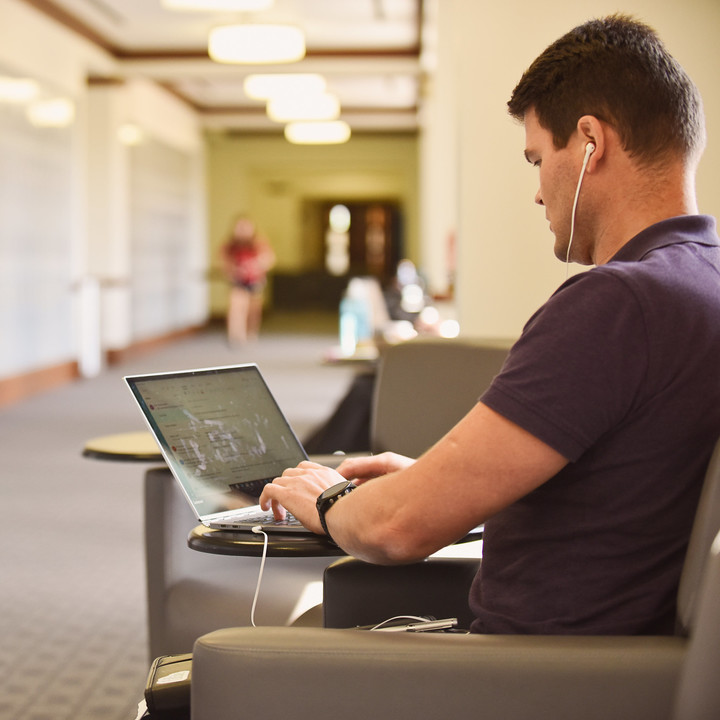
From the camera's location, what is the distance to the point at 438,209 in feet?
32.5

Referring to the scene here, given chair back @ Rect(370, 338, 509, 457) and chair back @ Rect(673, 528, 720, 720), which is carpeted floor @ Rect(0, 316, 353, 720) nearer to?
chair back @ Rect(370, 338, 509, 457)

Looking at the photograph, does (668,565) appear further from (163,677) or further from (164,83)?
(164,83)

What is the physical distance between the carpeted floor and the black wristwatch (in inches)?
57.8

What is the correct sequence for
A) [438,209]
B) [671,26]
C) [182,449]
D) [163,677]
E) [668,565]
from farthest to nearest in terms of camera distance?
1. [438,209]
2. [671,26]
3. [182,449]
4. [163,677]
5. [668,565]

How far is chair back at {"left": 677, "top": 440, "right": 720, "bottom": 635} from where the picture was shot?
44.9 inches

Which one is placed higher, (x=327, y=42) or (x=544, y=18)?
(x=327, y=42)

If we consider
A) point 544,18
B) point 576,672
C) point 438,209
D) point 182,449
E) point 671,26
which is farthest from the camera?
point 438,209

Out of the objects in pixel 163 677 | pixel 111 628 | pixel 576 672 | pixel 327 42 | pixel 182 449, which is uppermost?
pixel 327 42

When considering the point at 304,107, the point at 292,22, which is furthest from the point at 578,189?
the point at 304,107

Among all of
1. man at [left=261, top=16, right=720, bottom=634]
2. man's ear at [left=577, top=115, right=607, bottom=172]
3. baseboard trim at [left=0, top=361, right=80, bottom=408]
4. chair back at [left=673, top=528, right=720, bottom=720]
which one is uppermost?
man's ear at [left=577, top=115, right=607, bottom=172]

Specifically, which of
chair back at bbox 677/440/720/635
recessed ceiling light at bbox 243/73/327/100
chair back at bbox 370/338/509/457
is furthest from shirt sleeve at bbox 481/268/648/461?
recessed ceiling light at bbox 243/73/327/100

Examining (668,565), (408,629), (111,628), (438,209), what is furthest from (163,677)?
(438,209)

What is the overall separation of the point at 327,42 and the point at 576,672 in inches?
420

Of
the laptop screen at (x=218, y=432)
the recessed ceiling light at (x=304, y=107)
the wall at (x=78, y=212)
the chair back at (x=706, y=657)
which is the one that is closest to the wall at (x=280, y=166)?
the wall at (x=78, y=212)
